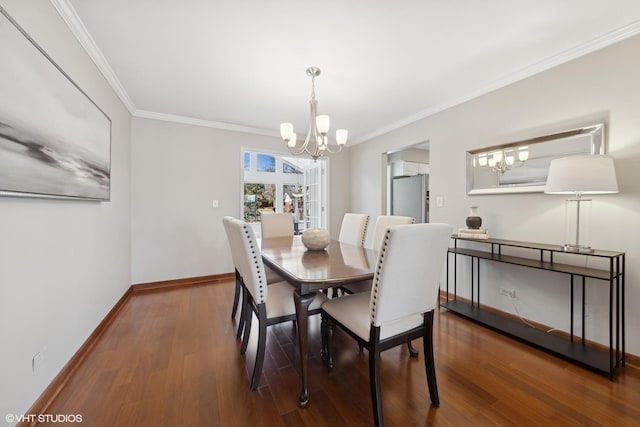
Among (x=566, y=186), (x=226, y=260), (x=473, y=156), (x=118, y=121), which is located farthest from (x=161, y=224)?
(x=566, y=186)

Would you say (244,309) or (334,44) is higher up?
(334,44)

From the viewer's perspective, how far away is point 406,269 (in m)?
1.22

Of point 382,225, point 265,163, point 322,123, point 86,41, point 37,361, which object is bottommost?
point 37,361

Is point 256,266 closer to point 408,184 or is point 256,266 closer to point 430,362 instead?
point 430,362

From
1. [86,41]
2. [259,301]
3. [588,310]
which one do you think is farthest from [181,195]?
[588,310]

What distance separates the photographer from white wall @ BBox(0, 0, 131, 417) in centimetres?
112

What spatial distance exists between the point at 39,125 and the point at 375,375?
81.8 inches

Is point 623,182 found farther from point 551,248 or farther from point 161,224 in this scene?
point 161,224

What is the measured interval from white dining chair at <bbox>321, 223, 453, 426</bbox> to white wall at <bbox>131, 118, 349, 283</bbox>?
2.73 m

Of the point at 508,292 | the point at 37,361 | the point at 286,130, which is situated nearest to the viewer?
the point at 37,361

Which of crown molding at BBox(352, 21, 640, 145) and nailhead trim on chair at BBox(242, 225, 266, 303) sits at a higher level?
crown molding at BBox(352, 21, 640, 145)

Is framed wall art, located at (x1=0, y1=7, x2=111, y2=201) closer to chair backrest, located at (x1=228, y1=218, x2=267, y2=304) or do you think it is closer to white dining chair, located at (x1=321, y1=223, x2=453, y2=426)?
chair backrest, located at (x1=228, y1=218, x2=267, y2=304)

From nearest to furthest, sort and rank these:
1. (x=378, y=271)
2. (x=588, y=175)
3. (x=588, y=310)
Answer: (x=378, y=271) < (x=588, y=175) < (x=588, y=310)

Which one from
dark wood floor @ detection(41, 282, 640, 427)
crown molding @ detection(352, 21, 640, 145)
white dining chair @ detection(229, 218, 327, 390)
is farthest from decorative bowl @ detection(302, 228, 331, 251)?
crown molding @ detection(352, 21, 640, 145)
